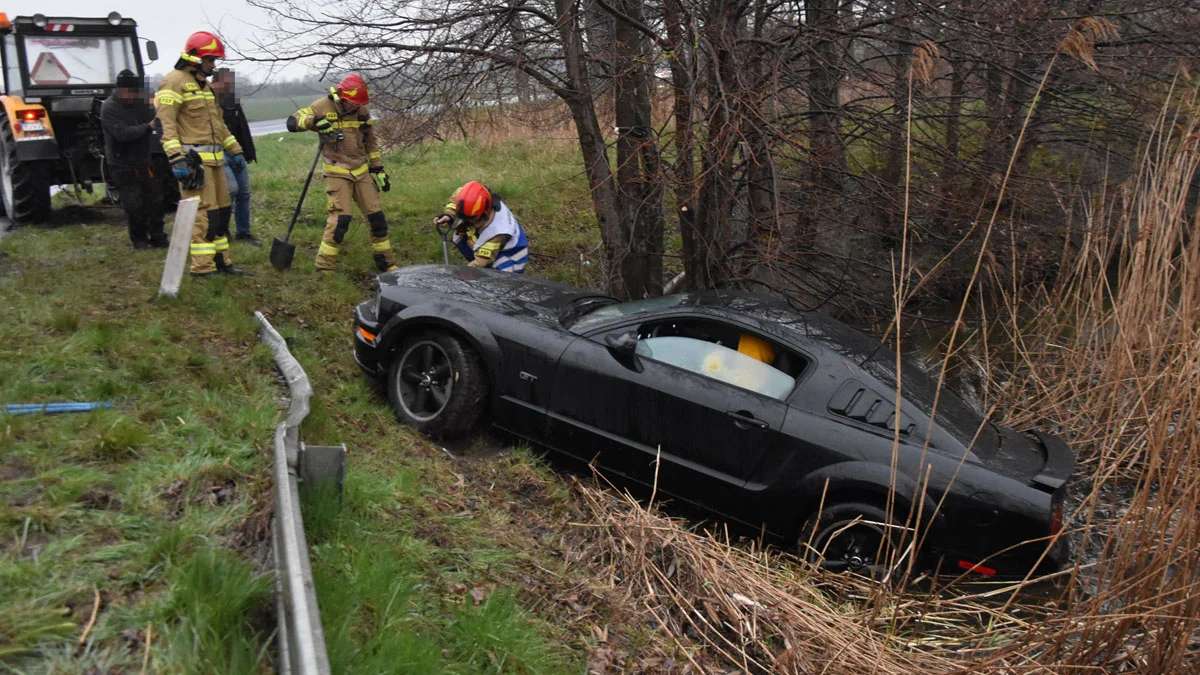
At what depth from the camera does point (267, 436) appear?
4559 mm

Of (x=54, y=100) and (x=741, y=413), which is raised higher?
(x=54, y=100)

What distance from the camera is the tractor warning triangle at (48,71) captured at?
1030cm

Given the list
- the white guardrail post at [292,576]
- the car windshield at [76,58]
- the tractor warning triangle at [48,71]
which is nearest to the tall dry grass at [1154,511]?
the white guardrail post at [292,576]

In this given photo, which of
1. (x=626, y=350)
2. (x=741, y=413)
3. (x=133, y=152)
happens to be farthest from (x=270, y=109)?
(x=741, y=413)

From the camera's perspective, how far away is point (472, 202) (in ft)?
26.4

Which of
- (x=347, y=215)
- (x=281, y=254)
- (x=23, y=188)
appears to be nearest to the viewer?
(x=281, y=254)

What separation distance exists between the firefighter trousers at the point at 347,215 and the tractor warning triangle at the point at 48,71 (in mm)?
4085

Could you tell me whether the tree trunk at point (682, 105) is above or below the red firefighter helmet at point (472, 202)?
above

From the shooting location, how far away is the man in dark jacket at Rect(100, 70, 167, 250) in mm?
8188

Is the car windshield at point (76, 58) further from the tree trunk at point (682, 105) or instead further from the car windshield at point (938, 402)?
the car windshield at point (938, 402)

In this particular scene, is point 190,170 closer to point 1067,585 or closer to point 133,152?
point 133,152

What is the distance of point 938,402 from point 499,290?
3052 mm

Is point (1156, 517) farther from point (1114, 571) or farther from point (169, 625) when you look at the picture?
point (169, 625)

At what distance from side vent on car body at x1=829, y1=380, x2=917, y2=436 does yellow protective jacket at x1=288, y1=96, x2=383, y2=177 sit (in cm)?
567
